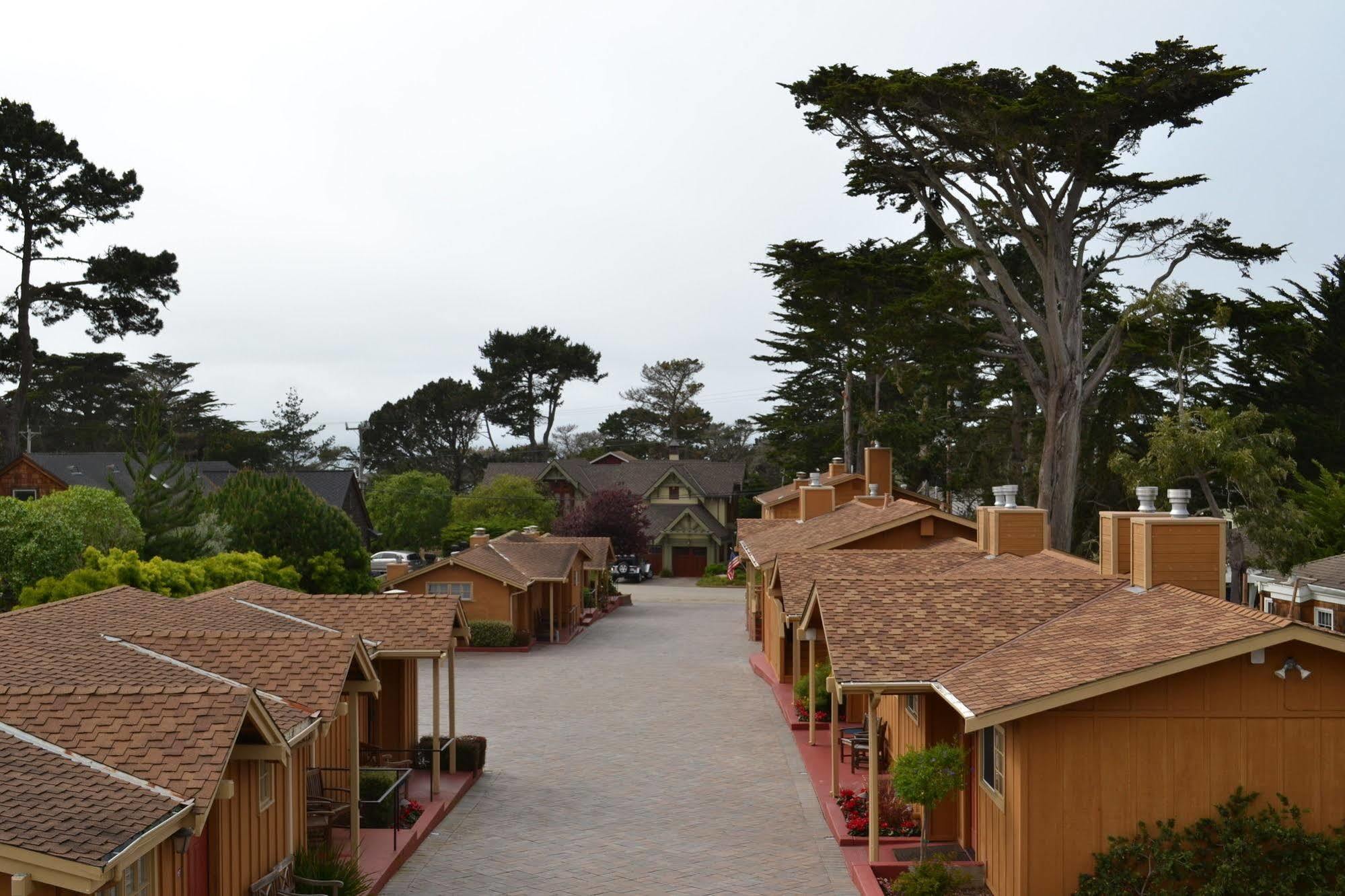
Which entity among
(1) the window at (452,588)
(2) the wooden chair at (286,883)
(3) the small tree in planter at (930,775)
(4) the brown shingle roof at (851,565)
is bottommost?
(2) the wooden chair at (286,883)

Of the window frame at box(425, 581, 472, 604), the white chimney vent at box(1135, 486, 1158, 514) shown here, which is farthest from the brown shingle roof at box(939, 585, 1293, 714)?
the window frame at box(425, 581, 472, 604)

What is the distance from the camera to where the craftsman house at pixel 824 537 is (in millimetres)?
30750

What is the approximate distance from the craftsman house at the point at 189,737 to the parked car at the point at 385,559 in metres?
45.6

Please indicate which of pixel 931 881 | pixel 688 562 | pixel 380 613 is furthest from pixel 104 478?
pixel 931 881

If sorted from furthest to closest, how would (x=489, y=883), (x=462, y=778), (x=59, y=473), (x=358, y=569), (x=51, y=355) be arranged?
(x=59, y=473) → (x=51, y=355) → (x=358, y=569) → (x=462, y=778) → (x=489, y=883)

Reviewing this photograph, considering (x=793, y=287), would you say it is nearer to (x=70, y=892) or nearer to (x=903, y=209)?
(x=903, y=209)

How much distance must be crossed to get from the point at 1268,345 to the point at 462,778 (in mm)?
20698

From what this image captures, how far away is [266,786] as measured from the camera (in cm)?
1393

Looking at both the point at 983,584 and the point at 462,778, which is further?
the point at 462,778

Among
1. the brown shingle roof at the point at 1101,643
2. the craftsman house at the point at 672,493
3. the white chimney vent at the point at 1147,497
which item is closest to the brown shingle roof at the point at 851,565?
the white chimney vent at the point at 1147,497

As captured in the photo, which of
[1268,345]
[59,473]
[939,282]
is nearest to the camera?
[1268,345]

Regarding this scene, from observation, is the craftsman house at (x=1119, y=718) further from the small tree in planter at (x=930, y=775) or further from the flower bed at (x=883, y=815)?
the flower bed at (x=883, y=815)

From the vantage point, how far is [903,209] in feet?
112

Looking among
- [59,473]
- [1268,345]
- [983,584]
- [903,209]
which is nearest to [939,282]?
[903,209]
